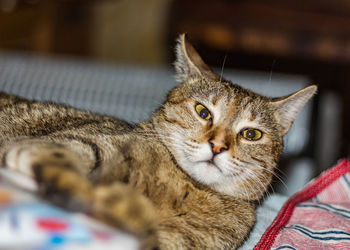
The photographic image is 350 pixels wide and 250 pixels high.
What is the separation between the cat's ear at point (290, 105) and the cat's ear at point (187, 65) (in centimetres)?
23

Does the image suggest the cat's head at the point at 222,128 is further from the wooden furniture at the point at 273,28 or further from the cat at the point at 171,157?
the wooden furniture at the point at 273,28

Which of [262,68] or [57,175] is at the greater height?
[262,68]

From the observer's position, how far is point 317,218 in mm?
1185

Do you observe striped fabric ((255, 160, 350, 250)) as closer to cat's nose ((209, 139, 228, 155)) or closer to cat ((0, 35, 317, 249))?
cat ((0, 35, 317, 249))

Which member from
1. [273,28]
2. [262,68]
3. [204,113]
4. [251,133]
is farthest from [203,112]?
[262,68]

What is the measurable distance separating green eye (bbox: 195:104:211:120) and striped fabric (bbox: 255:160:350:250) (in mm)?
366

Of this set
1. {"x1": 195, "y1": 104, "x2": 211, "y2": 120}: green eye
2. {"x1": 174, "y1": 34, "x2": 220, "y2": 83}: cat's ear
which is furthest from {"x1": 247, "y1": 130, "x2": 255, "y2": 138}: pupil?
{"x1": 174, "y1": 34, "x2": 220, "y2": 83}: cat's ear

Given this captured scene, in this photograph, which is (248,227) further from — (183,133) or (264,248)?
(183,133)

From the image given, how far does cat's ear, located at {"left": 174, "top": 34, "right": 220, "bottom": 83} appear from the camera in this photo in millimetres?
1396

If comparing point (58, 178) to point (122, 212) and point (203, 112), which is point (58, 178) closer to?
point (122, 212)

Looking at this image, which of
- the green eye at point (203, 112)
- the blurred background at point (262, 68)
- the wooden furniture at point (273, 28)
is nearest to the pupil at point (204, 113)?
the green eye at point (203, 112)

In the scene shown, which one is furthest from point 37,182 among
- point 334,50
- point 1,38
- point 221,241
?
point 1,38

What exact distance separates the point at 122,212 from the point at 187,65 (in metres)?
0.90

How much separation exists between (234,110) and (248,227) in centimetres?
35
